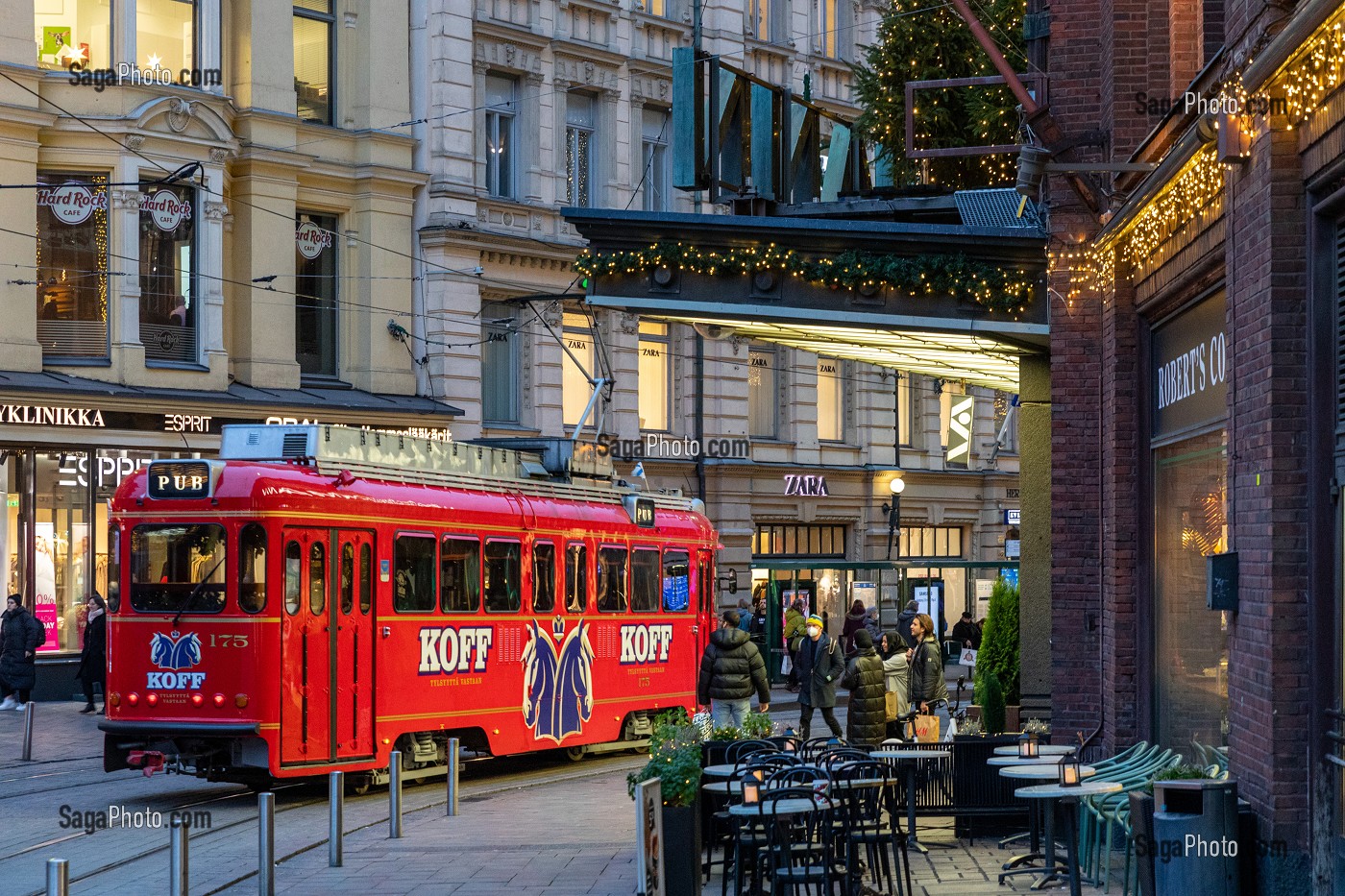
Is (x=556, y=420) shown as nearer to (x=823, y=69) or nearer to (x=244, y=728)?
(x=823, y=69)

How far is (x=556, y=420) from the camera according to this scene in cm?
3772

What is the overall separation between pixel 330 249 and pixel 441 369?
10.0 ft

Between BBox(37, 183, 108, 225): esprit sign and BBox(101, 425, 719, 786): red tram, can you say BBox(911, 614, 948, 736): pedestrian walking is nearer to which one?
BBox(101, 425, 719, 786): red tram

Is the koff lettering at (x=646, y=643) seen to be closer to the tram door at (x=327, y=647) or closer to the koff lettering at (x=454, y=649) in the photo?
the koff lettering at (x=454, y=649)

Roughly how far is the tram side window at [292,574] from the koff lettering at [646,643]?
21.8 ft

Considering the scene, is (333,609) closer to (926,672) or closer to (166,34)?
(926,672)

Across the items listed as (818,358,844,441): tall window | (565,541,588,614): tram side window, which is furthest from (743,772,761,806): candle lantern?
(818,358,844,441): tall window

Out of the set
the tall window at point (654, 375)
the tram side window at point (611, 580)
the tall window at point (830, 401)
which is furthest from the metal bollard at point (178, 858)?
the tall window at point (830, 401)

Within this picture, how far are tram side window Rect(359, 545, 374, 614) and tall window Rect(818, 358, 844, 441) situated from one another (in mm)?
27291

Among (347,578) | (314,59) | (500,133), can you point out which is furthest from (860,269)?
(500,133)

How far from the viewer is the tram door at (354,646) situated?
701 inches

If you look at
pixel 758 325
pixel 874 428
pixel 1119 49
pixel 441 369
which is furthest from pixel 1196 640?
pixel 874 428

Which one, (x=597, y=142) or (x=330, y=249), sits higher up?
(x=597, y=142)

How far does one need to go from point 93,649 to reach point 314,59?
12532 millimetres
